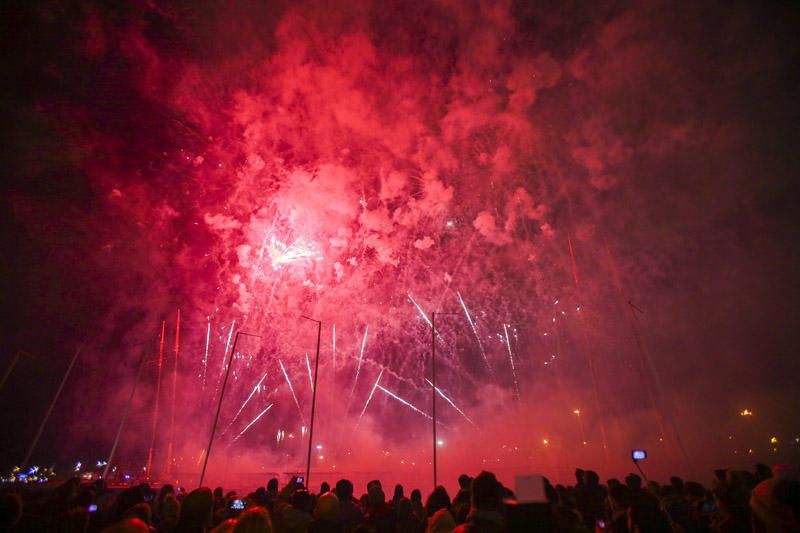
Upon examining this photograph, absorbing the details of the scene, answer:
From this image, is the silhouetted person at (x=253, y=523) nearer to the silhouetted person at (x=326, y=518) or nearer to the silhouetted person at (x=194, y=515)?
the silhouetted person at (x=194, y=515)

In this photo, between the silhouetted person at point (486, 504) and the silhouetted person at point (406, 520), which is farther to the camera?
the silhouetted person at point (406, 520)

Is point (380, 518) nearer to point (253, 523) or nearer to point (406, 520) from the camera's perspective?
point (406, 520)

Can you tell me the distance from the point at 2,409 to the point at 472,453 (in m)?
79.0

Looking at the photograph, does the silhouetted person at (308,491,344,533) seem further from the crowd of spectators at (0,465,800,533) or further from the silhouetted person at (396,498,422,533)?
the silhouetted person at (396,498,422,533)

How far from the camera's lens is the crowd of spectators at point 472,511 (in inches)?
125

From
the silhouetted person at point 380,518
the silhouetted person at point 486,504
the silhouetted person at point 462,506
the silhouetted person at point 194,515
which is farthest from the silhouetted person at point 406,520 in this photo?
the silhouetted person at point 486,504

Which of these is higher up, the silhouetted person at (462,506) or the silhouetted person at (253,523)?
the silhouetted person at (253,523)

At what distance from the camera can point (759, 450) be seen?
277 ft

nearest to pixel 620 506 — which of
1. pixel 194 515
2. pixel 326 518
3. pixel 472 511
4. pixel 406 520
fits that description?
pixel 406 520

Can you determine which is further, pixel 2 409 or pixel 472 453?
pixel 472 453

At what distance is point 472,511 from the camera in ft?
11.7

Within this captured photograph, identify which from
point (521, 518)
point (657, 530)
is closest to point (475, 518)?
point (521, 518)

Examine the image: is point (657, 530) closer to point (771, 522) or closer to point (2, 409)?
point (771, 522)

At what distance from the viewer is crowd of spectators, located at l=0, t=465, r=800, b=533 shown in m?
3.16
